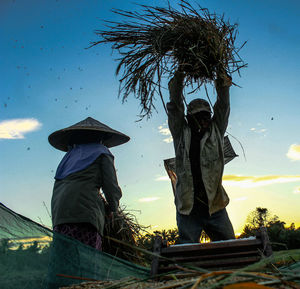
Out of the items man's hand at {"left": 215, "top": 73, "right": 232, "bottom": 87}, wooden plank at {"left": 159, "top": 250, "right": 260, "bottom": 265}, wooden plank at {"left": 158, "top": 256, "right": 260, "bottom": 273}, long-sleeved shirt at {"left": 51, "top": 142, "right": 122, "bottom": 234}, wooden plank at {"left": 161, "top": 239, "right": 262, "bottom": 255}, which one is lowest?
wooden plank at {"left": 158, "top": 256, "right": 260, "bottom": 273}

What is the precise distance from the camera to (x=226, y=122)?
3512 millimetres

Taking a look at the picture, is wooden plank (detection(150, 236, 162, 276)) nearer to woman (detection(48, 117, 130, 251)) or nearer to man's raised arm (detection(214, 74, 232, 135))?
woman (detection(48, 117, 130, 251))

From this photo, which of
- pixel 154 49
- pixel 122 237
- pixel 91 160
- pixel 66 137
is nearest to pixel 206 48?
pixel 154 49

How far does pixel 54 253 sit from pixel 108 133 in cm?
211

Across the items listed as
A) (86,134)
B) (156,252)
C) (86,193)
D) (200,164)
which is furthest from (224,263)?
(86,134)

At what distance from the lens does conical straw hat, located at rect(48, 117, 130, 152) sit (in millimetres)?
3675

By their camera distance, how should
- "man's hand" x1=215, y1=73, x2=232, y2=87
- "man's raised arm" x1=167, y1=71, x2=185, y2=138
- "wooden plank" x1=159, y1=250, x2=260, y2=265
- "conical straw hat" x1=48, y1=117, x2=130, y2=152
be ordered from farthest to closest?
"conical straw hat" x1=48, y1=117, x2=130, y2=152, "man's raised arm" x1=167, y1=71, x2=185, y2=138, "man's hand" x1=215, y1=73, x2=232, y2=87, "wooden plank" x1=159, y1=250, x2=260, y2=265

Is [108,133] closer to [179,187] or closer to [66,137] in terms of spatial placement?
[66,137]

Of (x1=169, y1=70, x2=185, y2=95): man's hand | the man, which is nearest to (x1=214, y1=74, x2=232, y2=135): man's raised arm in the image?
the man

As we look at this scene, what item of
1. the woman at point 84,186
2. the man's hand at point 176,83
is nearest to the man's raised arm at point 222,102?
the man's hand at point 176,83

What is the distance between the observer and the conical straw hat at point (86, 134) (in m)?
3.68

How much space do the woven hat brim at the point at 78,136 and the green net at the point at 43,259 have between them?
1.78 meters

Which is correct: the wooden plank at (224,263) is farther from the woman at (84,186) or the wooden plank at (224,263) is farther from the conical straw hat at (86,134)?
the conical straw hat at (86,134)

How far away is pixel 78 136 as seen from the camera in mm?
3705
